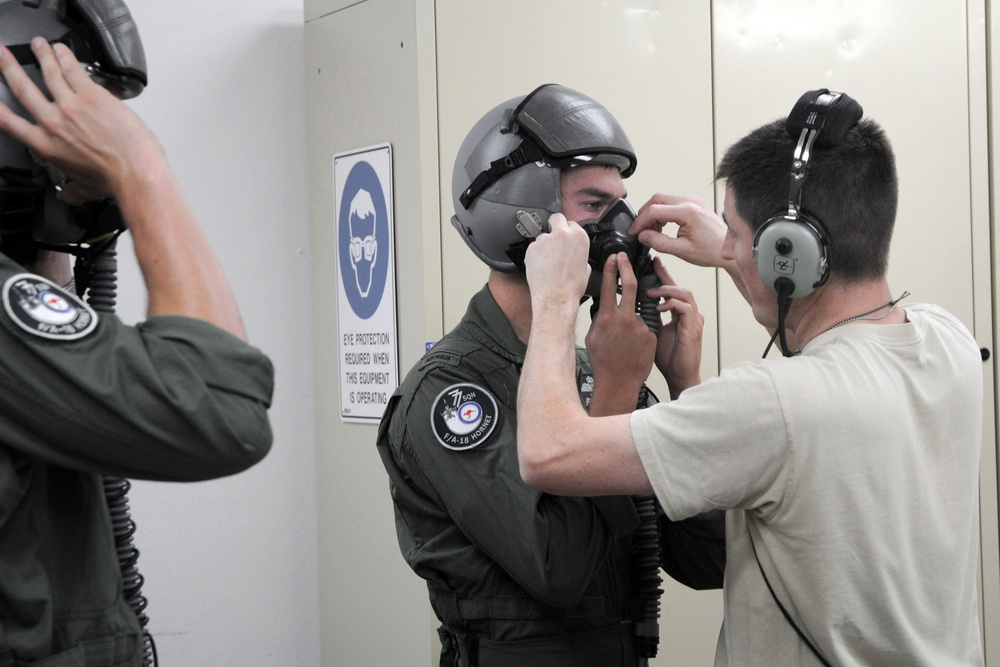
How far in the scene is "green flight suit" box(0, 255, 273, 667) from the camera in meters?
0.81

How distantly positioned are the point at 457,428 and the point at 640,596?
40cm

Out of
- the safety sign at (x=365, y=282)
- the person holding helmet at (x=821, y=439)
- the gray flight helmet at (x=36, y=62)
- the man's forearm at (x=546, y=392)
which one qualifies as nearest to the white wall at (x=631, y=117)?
the safety sign at (x=365, y=282)

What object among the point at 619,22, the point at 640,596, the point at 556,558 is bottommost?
the point at 640,596

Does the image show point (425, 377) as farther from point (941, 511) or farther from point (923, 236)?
point (923, 236)

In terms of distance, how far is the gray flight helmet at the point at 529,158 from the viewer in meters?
1.44

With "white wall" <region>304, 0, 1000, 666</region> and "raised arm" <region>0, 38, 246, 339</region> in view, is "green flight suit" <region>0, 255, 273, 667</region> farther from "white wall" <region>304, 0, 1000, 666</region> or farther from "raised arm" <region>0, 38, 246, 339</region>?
"white wall" <region>304, 0, 1000, 666</region>

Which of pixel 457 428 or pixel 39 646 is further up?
pixel 457 428

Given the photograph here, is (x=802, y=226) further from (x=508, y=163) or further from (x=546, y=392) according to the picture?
(x=508, y=163)

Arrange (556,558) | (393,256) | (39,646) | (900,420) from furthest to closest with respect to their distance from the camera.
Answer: (393,256), (556,558), (900,420), (39,646)

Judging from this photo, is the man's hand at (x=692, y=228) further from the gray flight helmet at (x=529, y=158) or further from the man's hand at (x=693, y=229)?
the gray flight helmet at (x=529, y=158)

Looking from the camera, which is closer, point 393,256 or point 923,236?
point 393,256

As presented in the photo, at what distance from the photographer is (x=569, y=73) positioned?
2279 mm

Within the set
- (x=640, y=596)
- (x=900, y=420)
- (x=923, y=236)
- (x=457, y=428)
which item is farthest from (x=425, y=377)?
(x=923, y=236)

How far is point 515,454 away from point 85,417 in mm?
651
